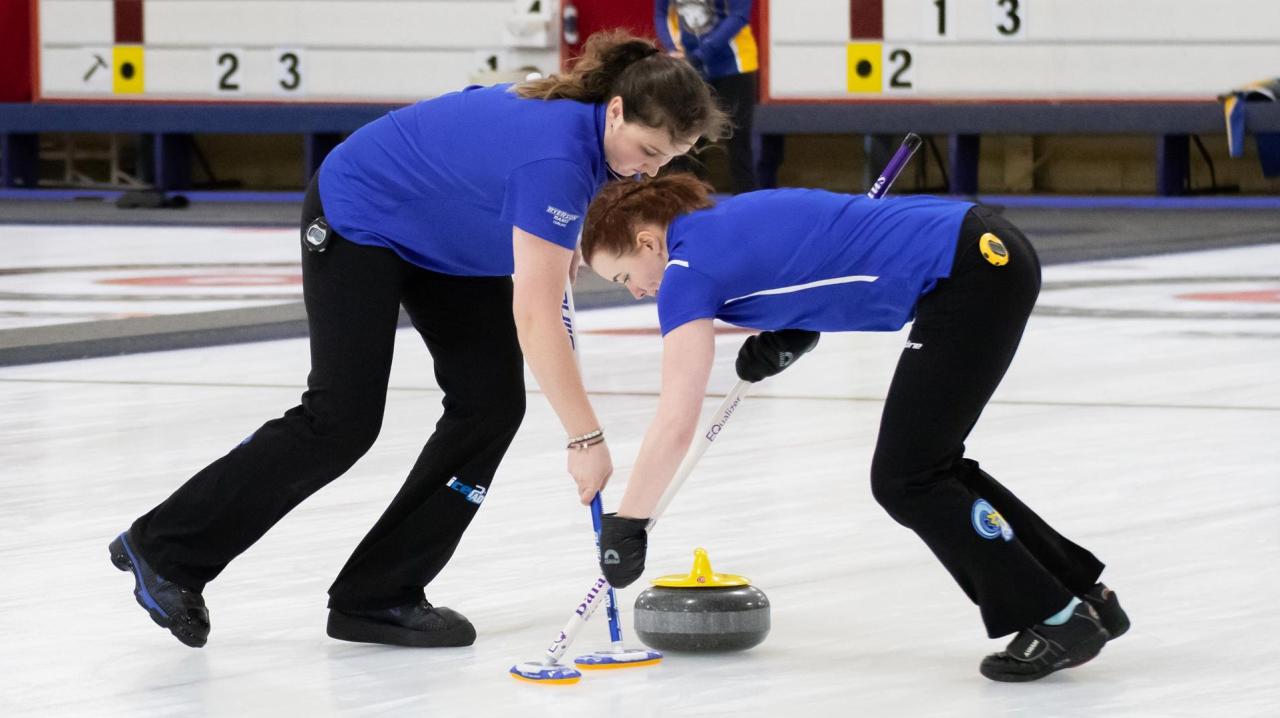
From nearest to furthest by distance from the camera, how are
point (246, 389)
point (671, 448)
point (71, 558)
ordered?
point (671, 448) < point (71, 558) < point (246, 389)

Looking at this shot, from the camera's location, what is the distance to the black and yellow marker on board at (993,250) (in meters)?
2.86

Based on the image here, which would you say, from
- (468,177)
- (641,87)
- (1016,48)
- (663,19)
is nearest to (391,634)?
(468,177)

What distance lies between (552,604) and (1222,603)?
3.41 feet

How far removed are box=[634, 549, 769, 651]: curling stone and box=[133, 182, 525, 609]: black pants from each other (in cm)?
35

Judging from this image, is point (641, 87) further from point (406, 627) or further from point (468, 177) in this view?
point (406, 627)

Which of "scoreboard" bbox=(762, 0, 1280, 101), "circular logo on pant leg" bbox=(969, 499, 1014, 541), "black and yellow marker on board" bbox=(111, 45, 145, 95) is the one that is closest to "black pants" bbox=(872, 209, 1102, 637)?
Answer: "circular logo on pant leg" bbox=(969, 499, 1014, 541)

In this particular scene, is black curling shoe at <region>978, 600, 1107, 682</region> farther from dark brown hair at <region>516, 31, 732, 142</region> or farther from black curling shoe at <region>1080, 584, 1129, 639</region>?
dark brown hair at <region>516, 31, 732, 142</region>

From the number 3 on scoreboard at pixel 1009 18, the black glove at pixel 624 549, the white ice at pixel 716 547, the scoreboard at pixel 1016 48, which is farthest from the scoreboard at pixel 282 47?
the black glove at pixel 624 549

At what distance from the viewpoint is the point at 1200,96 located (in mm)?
12414

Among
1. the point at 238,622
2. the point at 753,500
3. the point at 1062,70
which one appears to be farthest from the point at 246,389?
the point at 1062,70

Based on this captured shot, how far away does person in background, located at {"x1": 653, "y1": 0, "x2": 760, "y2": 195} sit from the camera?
8.60 metres

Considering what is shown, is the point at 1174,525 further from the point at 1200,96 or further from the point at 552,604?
the point at 1200,96

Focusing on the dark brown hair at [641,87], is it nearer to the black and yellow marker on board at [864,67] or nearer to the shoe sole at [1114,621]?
the shoe sole at [1114,621]

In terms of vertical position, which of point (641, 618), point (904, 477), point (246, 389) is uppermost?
point (904, 477)
